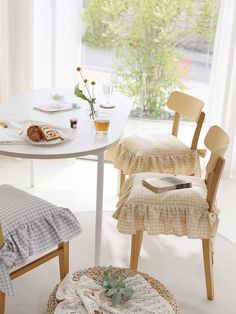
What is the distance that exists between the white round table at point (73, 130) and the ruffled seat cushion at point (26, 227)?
0.65ft

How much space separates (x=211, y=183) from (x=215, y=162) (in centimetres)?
10

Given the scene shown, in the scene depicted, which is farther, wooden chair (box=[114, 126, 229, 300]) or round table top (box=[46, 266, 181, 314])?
wooden chair (box=[114, 126, 229, 300])

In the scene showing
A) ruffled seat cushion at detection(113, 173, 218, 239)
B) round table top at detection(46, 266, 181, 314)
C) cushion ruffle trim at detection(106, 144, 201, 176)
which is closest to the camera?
round table top at detection(46, 266, 181, 314)

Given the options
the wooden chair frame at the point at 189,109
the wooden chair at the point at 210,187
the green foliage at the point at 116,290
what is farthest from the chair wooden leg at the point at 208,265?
the wooden chair frame at the point at 189,109

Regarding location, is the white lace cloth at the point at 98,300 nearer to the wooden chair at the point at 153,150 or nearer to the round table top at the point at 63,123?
the round table top at the point at 63,123

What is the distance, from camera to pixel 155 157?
9.27 feet

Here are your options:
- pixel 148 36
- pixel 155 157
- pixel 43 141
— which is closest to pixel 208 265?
pixel 155 157

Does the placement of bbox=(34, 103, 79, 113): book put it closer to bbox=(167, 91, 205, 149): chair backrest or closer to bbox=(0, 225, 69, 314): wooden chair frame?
bbox=(167, 91, 205, 149): chair backrest

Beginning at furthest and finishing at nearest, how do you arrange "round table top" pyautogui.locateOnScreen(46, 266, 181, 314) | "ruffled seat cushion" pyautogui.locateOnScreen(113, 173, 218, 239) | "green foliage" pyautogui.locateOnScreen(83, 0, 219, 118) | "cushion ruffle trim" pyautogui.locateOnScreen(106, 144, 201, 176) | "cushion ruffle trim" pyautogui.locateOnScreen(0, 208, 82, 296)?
"green foliage" pyautogui.locateOnScreen(83, 0, 219, 118) < "cushion ruffle trim" pyautogui.locateOnScreen(106, 144, 201, 176) < "ruffled seat cushion" pyautogui.locateOnScreen(113, 173, 218, 239) < "round table top" pyautogui.locateOnScreen(46, 266, 181, 314) < "cushion ruffle trim" pyautogui.locateOnScreen(0, 208, 82, 296)

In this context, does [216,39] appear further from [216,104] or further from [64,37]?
[64,37]

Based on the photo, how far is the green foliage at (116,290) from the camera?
192 cm

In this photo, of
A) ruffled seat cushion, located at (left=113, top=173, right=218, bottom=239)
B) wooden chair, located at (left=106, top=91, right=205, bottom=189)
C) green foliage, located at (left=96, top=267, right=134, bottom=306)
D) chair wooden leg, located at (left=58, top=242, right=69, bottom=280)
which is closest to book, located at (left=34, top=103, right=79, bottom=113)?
wooden chair, located at (left=106, top=91, right=205, bottom=189)

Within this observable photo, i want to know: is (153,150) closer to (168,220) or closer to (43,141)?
(168,220)

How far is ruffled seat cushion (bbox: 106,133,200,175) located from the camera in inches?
111
